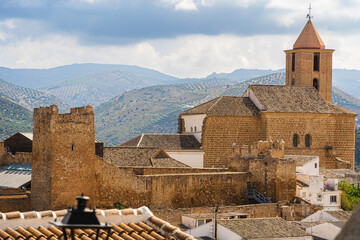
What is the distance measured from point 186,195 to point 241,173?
3.82 m

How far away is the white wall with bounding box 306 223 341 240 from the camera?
102 feet

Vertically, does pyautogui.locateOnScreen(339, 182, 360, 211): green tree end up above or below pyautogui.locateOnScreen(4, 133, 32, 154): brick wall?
below

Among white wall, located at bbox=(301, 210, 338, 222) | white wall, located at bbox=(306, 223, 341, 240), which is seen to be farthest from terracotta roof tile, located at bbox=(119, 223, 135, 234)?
white wall, located at bbox=(301, 210, 338, 222)

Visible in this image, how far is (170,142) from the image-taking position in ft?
154

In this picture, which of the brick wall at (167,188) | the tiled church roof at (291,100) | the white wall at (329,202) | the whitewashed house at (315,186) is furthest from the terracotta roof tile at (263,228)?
the tiled church roof at (291,100)

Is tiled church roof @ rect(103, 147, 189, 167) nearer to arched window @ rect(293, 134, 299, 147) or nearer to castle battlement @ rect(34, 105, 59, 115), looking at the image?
castle battlement @ rect(34, 105, 59, 115)

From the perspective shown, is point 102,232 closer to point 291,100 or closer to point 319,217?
point 319,217

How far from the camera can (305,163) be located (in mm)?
42188

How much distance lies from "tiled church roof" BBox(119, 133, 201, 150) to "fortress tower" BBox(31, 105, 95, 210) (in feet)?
56.1

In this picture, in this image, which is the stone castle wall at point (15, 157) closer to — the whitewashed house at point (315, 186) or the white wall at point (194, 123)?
the white wall at point (194, 123)

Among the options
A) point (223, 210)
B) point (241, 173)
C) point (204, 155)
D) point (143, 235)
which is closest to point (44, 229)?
point (143, 235)

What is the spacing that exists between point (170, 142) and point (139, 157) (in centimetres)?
594

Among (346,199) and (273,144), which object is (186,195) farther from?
(346,199)

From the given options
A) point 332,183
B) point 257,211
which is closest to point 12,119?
point 332,183
